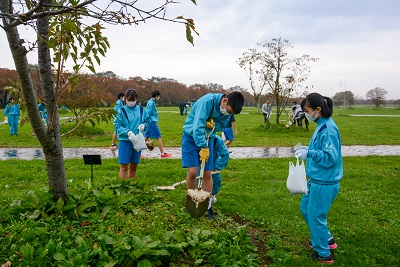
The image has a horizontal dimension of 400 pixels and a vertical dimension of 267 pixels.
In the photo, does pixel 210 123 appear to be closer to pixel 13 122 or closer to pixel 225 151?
pixel 225 151

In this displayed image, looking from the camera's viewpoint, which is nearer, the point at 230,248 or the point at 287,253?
the point at 230,248

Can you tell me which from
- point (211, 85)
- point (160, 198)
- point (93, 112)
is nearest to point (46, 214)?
point (93, 112)

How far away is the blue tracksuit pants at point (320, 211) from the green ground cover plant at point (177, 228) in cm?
21

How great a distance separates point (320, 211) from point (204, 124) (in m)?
1.58

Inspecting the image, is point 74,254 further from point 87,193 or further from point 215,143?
point 215,143

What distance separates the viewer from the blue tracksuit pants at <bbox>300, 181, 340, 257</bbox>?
3473mm

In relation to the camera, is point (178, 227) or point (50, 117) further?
point (178, 227)

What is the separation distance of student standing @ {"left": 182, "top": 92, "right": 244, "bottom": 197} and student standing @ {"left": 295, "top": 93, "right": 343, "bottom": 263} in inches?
36.3

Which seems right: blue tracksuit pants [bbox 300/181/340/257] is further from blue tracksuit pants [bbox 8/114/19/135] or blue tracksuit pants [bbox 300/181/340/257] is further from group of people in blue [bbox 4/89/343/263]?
blue tracksuit pants [bbox 8/114/19/135]

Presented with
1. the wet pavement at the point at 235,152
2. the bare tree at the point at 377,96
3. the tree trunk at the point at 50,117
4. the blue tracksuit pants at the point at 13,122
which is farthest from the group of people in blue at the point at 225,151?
the bare tree at the point at 377,96

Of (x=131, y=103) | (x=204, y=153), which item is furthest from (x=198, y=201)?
(x=131, y=103)

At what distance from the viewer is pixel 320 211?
3.48 metres

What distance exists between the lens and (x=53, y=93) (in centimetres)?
368

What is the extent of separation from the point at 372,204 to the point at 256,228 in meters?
2.23
